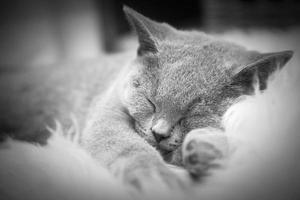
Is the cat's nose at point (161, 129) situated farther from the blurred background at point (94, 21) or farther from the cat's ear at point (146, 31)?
the blurred background at point (94, 21)

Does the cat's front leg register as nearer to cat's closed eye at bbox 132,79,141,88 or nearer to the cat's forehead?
the cat's forehead

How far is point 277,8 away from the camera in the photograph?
2.85 feet

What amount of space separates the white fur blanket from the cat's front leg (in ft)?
0.05

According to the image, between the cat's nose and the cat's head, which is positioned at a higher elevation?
the cat's head

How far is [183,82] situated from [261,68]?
0.15m

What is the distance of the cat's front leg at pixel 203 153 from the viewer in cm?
48

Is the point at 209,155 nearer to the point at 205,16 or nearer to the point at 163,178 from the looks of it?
the point at 163,178

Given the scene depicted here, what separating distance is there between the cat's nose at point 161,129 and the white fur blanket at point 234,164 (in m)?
0.11

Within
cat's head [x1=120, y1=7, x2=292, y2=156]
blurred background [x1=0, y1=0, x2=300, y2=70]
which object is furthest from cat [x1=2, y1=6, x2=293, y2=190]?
blurred background [x1=0, y1=0, x2=300, y2=70]

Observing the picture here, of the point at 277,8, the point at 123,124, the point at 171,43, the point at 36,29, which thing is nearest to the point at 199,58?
the point at 171,43

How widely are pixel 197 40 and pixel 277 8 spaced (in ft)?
0.92

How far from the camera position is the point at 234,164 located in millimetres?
478

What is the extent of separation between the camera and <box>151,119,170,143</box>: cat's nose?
1.92 ft

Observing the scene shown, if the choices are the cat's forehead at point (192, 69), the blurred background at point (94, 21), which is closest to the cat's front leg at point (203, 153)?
the cat's forehead at point (192, 69)
